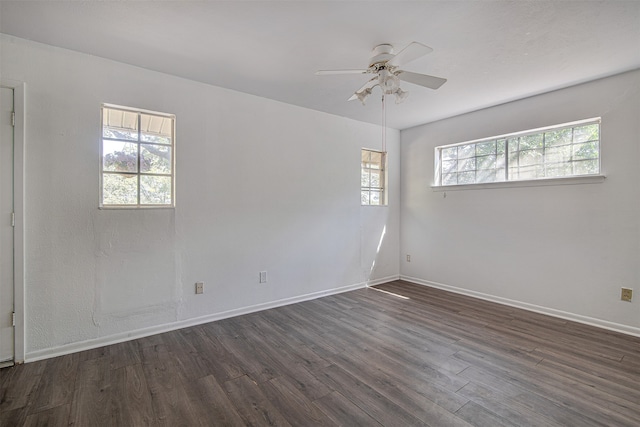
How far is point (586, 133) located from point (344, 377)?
3.60 metres

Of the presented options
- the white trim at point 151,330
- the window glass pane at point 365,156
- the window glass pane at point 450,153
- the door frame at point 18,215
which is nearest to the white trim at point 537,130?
the window glass pane at point 450,153

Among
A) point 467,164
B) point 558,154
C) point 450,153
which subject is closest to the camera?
point 558,154

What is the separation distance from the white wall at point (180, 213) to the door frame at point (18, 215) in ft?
0.14

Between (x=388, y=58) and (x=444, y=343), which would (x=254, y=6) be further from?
(x=444, y=343)

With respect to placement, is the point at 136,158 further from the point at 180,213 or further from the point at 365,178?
the point at 365,178

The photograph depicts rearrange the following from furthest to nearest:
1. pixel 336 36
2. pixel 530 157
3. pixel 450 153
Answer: pixel 450 153 → pixel 530 157 → pixel 336 36

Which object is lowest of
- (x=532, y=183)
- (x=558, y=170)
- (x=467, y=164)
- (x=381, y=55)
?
(x=532, y=183)

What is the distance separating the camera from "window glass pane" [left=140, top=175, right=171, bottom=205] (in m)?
2.88

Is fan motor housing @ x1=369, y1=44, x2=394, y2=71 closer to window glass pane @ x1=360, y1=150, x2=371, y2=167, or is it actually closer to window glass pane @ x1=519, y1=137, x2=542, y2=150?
window glass pane @ x1=360, y1=150, x2=371, y2=167

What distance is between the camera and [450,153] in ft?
14.7

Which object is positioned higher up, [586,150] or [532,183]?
[586,150]

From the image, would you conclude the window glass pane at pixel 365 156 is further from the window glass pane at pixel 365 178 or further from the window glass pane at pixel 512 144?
the window glass pane at pixel 512 144

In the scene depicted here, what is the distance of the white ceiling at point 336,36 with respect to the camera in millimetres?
1952

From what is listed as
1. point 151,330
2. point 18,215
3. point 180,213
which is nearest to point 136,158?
point 180,213
